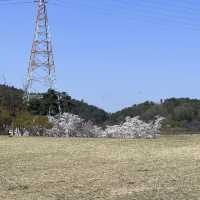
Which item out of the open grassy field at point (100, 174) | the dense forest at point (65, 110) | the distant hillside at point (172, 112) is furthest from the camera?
the distant hillside at point (172, 112)

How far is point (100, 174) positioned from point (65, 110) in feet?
123

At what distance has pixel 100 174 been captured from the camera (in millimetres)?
14664

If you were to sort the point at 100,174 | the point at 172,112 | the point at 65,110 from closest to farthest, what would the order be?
the point at 100,174
the point at 65,110
the point at 172,112

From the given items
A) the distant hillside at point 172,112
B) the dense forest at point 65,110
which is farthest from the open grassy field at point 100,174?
the distant hillside at point 172,112

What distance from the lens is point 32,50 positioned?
150 feet

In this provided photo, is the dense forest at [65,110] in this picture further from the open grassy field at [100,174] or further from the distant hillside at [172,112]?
the open grassy field at [100,174]

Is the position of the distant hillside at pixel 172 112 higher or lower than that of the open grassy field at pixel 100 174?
higher

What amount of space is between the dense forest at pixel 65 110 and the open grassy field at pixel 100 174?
2185 centimetres

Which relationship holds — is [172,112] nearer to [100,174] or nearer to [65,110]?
[65,110]

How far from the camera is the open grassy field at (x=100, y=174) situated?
11.6m

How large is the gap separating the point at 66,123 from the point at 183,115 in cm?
2272

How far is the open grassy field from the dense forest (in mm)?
21849

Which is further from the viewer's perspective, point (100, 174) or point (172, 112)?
point (172, 112)

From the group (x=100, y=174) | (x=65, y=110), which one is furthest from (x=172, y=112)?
(x=100, y=174)
